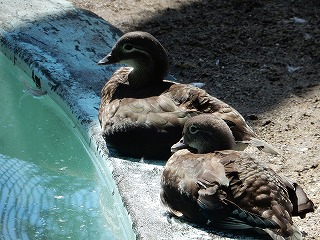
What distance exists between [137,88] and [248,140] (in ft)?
3.37

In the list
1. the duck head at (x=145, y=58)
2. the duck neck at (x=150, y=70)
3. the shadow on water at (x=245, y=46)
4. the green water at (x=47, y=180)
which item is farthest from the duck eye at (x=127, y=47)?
the shadow on water at (x=245, y=46)

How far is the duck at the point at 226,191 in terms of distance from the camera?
4133 mm

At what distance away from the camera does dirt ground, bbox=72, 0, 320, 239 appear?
604 cm

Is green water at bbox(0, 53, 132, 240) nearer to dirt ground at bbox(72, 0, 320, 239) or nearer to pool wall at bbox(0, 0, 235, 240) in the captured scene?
pool wall at bbox(0, 0, 235, 240)

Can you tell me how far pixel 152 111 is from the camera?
202 inches

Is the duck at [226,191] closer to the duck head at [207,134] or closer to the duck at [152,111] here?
the duck head at [207,134]

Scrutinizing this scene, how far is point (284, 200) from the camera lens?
14.0ft

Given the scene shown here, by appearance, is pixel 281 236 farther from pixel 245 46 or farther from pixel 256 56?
pixel 245 46

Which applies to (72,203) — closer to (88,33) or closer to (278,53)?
(88,33)

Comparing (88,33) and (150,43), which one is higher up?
(150,43)

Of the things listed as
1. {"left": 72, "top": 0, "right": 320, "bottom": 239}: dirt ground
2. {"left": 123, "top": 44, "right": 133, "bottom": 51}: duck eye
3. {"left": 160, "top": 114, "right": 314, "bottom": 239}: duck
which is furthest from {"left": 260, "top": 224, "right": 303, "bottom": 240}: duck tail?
{"left": 123, "top": 44, "right": 133, "bottom": 51}: duck eye

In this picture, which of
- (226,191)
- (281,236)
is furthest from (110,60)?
(281,236)

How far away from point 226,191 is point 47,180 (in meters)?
1.60

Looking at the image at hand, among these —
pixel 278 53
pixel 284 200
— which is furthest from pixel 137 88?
pixel 278 53
